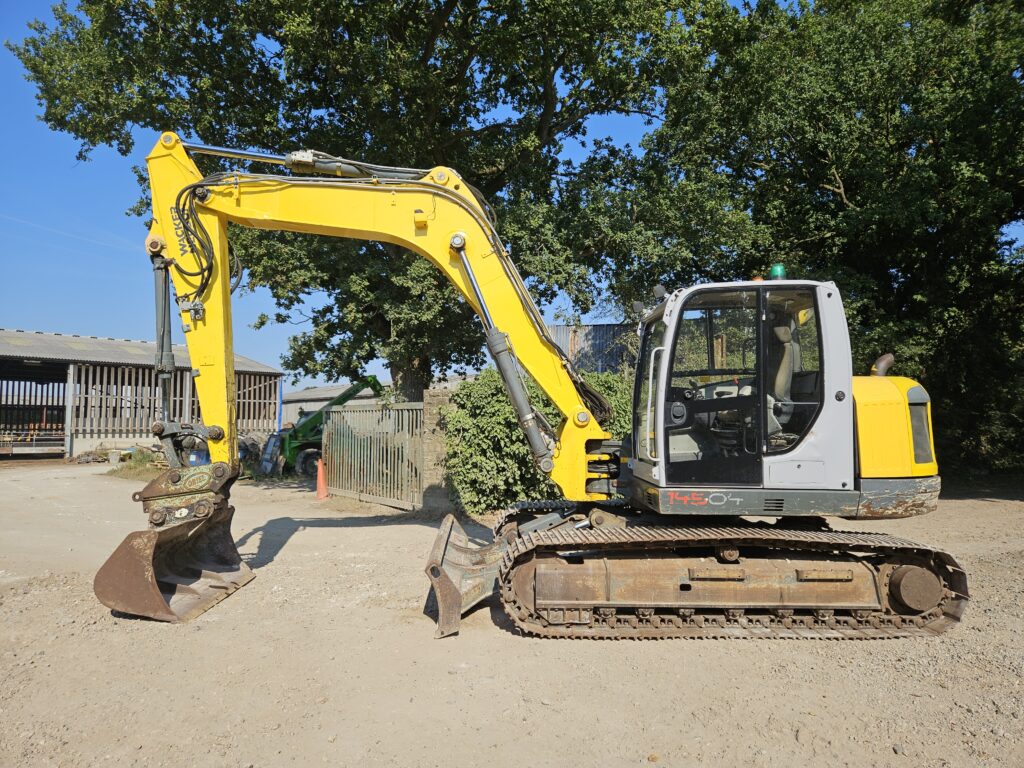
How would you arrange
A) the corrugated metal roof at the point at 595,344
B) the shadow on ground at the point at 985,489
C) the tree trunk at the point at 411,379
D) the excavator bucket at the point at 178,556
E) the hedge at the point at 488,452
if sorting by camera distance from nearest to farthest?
the excavator bucket at the point at 178,556 < the hedge at the point at 488,452 < the shadow on ground at the point at 985,489 < the tree trunk at the point at 411,379 < the corrugated metal roof at the point at 595,344

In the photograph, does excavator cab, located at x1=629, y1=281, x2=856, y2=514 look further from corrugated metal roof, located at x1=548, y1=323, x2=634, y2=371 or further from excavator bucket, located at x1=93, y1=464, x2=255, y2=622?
corrugated metal roof, located at x1=548, y1=323, x2=634, y2=371

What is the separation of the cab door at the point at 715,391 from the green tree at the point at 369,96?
729 centimetres

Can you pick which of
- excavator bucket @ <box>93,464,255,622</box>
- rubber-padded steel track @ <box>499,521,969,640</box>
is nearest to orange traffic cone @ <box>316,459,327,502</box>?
excavator bucket @ <box>93,464,255,622</box>

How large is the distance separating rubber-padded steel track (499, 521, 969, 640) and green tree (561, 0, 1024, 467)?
873cm

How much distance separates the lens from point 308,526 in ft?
33.7

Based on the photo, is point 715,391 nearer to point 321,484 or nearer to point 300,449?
point 321,484

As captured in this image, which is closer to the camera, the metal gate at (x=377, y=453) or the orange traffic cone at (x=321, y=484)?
the metal gate at (x=377, y=453)

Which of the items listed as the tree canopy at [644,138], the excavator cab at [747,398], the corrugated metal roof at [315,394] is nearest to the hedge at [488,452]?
the tree canopy at [644,138]

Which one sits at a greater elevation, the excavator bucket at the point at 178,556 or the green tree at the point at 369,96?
the green tree at the point at 369,96

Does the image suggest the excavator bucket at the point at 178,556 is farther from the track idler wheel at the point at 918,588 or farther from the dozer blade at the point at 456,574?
the track idler wheel at the point at 918,588

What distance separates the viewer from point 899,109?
13.9 meters

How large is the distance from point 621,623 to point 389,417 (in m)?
7.72

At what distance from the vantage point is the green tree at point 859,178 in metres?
12.8

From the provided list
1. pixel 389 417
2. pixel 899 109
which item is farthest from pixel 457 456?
pixel 899 109
